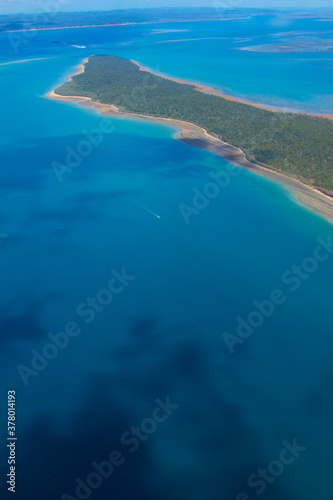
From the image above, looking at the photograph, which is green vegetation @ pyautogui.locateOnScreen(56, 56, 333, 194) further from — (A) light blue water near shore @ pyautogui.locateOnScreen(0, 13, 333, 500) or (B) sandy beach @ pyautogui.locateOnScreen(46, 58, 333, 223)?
(A) light blue water near shore @ pyautogui.locateOnScreen(0, 13, 333, 500)

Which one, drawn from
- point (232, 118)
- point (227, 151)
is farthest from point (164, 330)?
point (232, 118)

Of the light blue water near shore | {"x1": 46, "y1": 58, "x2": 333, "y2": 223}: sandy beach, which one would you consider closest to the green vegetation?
{"x1": 46, "y1": 58, "x2": 333, "y2": 223}: sandy beach

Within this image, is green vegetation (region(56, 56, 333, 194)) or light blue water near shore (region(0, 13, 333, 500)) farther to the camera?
green vegetation (region(56, 56, 333, 194))

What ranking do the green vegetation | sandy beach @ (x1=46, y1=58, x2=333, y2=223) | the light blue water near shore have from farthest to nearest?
the green vegetation, sandy beach @ (x1=46, y1=58, x2=333, y2=223), the light blue water near shore

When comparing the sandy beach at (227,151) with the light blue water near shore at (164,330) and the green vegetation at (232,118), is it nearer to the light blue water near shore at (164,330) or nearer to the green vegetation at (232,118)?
the green vegetation at (232,118)

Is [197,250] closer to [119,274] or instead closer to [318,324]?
[119,274]

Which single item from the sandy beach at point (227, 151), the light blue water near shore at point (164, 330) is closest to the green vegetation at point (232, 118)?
the sandy beach at point (227, 151)
